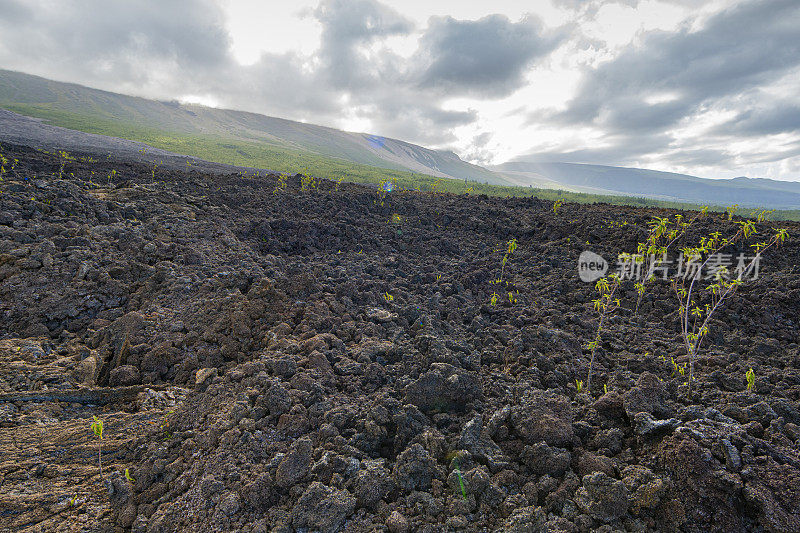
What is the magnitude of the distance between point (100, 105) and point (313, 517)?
14773cm

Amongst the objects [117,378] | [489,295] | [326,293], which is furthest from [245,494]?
[489,295]

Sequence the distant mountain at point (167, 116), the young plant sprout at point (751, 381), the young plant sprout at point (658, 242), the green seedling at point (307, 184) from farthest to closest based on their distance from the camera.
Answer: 1. the distant mountain at point (167, 116)
2. the green seedling at point (307, 184)
3. the young plant sprout at point (658, 242)
4. the young plant sprout at point (751, 381)

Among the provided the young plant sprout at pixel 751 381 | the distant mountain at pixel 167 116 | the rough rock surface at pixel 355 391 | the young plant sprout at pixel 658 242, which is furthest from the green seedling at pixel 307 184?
the distant mountain at pixel 167 116

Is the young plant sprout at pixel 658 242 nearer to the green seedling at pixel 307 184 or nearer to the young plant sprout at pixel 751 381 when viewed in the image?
the young plant sprout at pixel 751 381

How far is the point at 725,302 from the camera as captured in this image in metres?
4.85

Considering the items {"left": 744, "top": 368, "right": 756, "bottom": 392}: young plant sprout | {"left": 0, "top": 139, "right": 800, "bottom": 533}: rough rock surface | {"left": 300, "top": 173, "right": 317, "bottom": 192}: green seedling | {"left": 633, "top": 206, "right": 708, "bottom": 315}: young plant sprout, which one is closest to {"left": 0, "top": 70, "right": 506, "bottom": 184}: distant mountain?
{"left": 300, "top": 173, "right": 317, "bottom": 192}: green seedling

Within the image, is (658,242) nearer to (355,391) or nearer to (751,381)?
(751,381)

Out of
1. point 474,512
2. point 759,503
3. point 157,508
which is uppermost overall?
point 759,503

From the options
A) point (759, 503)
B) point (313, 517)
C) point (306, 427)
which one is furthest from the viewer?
point (306, 427)

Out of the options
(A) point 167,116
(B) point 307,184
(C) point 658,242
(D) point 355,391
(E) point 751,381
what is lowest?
(D) point 355,391

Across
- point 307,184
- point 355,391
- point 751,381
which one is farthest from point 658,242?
point 307,184

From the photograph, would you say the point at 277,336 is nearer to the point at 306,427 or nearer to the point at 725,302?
the point at 306,427

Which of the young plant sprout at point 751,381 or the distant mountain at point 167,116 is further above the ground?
the distant mountain at point 167,116

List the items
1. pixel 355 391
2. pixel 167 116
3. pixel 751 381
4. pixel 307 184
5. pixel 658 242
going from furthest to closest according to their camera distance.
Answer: pixel 167 116, pixel 307 184, pixel 658 242, pixel 355 391, pixel 751 381
